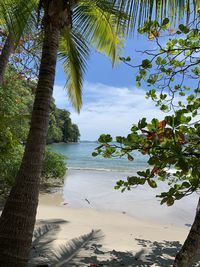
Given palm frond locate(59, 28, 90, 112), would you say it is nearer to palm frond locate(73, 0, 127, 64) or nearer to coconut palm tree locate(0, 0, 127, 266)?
palm frond locate(73, 0, 127, 64)

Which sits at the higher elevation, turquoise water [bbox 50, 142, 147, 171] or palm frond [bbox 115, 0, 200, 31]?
palm frond [bbox 115, 0, 200, 31]

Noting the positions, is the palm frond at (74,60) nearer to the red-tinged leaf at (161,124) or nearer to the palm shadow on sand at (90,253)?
the palm shadow on sand at (90,253)

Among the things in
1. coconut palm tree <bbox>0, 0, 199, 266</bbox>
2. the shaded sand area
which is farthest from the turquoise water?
coconut palm tree <bbox>0, 0, 199, 266</bbox>

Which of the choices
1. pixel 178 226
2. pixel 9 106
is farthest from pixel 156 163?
pixel 9 106

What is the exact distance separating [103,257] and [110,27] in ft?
14.6

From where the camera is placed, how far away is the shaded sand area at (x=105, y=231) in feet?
19.0

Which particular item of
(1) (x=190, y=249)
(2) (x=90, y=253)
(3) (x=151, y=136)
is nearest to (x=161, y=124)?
(3) (x=151, y=136)

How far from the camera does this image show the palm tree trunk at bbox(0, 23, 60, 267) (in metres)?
3.80

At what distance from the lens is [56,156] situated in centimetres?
1625

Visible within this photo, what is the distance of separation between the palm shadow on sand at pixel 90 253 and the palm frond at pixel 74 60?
10.2 ft

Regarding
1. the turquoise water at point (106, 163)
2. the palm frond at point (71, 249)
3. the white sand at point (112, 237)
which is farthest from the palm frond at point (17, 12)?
Answer: the turquoise water at point (106, 163)

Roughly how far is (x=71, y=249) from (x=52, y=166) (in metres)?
10.0

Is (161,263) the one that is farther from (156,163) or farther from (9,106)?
(9,106)

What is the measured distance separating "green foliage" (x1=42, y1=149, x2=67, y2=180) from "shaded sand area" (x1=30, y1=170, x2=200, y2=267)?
126 cm
